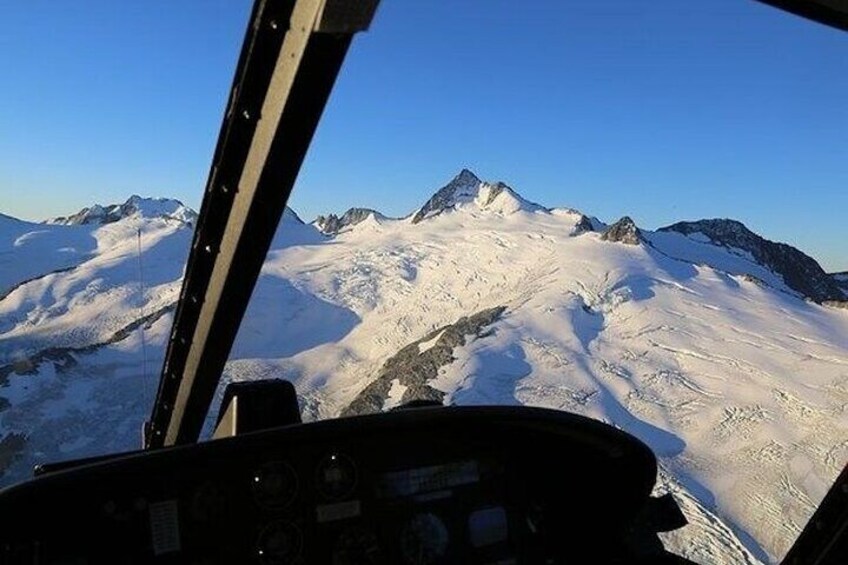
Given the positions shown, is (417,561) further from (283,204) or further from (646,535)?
(283,204)

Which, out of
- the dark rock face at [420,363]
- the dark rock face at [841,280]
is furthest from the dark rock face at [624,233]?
the dark rock face at [841,280]

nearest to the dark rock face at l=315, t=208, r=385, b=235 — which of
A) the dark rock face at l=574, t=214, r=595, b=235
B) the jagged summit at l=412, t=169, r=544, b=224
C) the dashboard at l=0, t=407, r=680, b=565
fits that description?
the jagged summit at l=412, t=169, r=544, b=224

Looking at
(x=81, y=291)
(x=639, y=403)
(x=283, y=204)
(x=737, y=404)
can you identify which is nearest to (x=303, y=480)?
(x=283, y=204)

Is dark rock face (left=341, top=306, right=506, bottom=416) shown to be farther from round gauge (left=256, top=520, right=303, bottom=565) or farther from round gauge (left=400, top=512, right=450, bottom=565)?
round gauge (left=256, top=520, right=303, bottom=565)

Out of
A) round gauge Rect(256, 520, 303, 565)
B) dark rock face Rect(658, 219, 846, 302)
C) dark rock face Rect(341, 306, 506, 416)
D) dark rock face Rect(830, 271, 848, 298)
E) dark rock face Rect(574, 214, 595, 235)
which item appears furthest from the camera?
dark rock face Rect(830, 271, 848, 298)

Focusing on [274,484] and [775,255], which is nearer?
[274,484]

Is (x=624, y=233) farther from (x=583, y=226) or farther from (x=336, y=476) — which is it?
(x=336, y=476)

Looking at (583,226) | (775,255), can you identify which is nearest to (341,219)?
(583,226)
